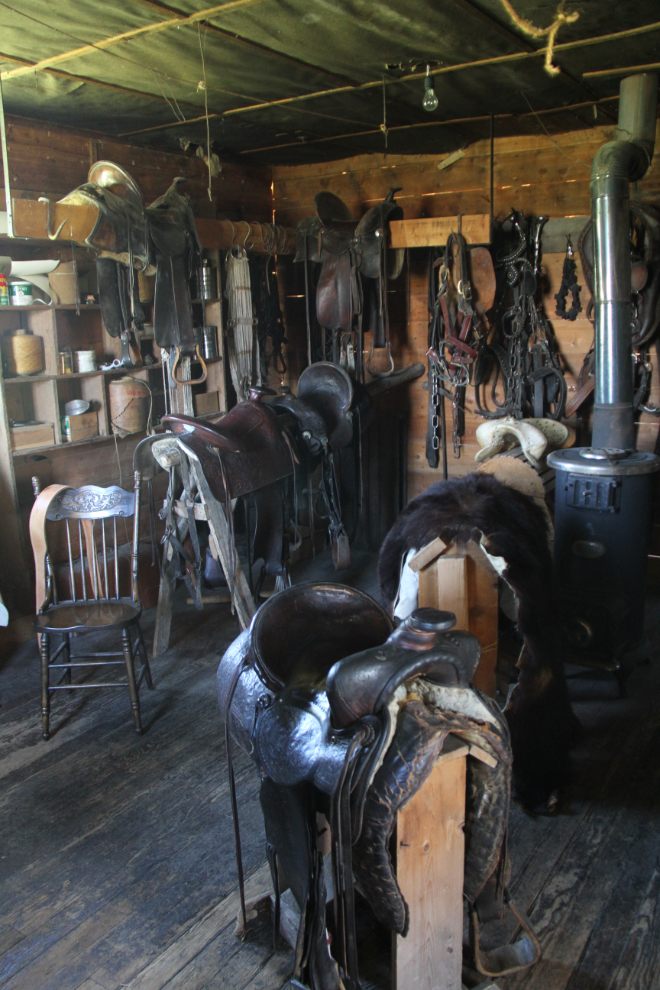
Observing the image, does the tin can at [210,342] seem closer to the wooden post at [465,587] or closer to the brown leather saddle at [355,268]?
the brown leather saddle at [355,268]

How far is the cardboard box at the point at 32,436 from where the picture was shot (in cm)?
363

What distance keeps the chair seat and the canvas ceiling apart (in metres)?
2.03

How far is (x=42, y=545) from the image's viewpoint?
9.64 ft

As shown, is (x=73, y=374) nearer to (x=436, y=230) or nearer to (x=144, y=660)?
(x=144, y=660)

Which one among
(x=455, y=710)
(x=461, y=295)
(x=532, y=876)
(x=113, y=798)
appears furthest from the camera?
(x=461, y=295)

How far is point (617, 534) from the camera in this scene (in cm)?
305

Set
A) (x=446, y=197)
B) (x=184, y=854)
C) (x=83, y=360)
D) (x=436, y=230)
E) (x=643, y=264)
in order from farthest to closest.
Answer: (x=446, y=197), (x=436, y=230), (x=83, y=360), (x=643, y=264), (x=184, y=854)

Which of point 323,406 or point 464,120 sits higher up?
point 464,120

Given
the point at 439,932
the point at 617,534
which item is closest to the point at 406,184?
the point at 617,534

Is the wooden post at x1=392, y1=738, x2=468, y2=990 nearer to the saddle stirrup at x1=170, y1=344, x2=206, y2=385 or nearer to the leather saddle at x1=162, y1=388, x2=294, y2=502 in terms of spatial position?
the leather saddle at x1=162, y1=388, x2=294, y2=502

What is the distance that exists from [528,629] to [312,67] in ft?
7.48

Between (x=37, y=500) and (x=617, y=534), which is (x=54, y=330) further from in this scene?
(x=617, y=534)

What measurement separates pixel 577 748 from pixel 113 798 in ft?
5.23

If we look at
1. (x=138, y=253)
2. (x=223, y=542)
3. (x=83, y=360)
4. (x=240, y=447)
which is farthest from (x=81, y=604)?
(x=138, y=253)
